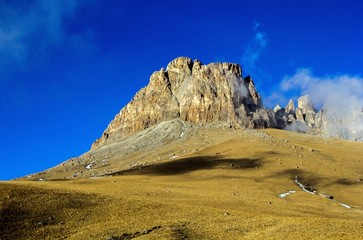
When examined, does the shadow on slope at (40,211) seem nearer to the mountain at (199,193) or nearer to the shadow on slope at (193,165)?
the mountain at (199,193)

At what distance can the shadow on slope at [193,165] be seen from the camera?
99312mm

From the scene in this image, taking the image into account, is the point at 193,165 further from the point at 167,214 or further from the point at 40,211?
the point at 40,211

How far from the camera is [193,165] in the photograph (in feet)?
342

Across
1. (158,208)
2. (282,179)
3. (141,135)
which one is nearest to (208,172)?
(282,179)

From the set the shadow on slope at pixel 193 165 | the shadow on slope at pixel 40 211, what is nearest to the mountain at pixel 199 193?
the shadow on slope at pixel 40 211

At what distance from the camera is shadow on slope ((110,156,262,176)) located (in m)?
99.3

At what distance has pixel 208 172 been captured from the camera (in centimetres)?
9456

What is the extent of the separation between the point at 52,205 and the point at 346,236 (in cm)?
2559

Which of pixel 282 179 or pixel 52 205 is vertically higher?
pixel 52 205

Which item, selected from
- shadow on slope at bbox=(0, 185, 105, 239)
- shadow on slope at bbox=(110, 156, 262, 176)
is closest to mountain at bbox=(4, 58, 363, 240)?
shadow on slope at bbox=(0, 185, 105, 239)

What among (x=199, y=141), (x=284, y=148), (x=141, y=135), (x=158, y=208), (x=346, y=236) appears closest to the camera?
(x=346, y=236)

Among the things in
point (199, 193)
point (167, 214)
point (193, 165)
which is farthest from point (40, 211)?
point (193, 165)

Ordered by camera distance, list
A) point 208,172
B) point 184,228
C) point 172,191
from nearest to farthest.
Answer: point 184,228
point 172,191
point 208,172

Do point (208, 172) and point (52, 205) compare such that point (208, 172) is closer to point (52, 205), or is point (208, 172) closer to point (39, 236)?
point (52, 205)
